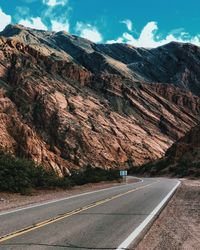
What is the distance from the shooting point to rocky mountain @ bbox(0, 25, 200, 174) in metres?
78.0

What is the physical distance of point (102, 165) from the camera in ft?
275

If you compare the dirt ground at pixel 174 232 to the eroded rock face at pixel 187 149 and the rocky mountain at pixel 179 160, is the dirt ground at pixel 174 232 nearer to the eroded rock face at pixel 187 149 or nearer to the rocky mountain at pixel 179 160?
the rocky mountain at pixel 179 160

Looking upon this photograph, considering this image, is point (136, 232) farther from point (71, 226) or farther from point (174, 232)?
point (71, 226)

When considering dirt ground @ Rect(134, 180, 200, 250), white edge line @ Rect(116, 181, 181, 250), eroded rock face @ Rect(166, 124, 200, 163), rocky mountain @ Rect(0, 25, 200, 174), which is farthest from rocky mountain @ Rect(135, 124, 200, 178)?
white edge line @ Rect(116, 181, 181, 250)

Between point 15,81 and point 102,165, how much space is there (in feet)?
93.0

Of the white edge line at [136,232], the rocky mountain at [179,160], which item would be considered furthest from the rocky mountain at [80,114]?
the white edge line at [136,232]

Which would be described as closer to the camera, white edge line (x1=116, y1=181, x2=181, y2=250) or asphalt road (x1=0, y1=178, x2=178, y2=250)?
white edge line (x1=116, y1=181, x2=181, y2=250)

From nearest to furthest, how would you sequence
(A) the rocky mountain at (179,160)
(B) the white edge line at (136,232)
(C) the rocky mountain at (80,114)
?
(B) the white edge line at (136,232), (A) the rocky mountain at (179,160), (C) the rocky mountain at (80,114)

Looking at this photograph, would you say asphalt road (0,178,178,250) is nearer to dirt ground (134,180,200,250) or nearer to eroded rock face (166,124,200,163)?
dirt ground (134,180,200,250)

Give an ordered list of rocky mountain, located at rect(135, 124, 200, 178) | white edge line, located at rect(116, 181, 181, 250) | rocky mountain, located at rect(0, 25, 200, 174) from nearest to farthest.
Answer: white edge line, located at rect(116, 181, 181, 250), rocky mountain, located at rect(135, 124, 200, 178), rocky mountain, located at rect(0, 25, 200, 174)

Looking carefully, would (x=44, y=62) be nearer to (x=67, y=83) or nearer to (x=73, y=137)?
(x=67, y=83)

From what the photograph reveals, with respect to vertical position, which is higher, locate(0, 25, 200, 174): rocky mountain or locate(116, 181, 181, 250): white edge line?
locate(0, 25, 200, 174): rocky mountain

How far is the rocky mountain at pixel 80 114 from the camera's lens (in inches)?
3072

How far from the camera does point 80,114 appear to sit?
310 ft
